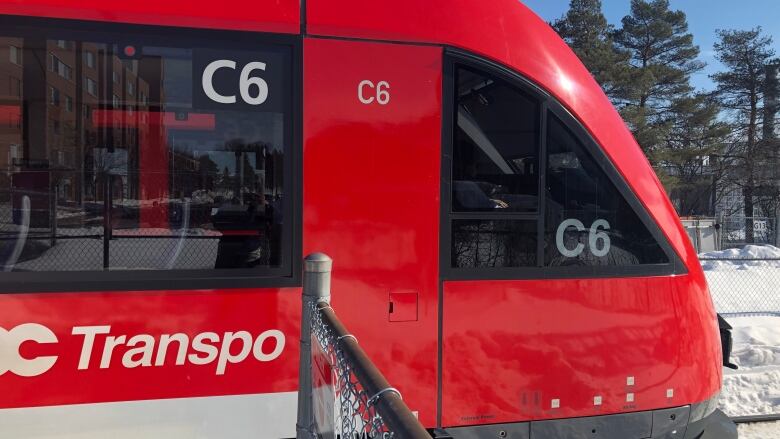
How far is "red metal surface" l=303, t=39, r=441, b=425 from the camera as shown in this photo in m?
2.66

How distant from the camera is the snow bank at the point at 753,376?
518 centimetres

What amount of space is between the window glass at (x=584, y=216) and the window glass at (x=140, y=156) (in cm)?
131

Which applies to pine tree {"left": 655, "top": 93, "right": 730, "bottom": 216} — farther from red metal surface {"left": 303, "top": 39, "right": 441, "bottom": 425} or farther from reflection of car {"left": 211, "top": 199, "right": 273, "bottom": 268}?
reflection of car {"left": 211, "top": 199, "right": 273, "bottom": 268}

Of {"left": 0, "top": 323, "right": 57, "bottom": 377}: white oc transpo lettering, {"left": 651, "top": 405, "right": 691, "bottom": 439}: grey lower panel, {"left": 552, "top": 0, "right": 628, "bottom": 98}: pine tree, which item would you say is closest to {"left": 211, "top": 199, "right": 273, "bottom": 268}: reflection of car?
{"left": 0, "top": 323, "right": 57, "bottom": 377}: white oc transpo lettering

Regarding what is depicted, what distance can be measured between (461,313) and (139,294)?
4.74 ft

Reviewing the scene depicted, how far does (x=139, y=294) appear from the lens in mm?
2469

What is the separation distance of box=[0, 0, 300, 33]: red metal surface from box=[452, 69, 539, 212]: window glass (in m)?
0.89

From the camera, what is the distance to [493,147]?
287cm

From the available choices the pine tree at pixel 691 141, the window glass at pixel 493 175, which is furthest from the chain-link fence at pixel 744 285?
the pine tree at pixel 691 141

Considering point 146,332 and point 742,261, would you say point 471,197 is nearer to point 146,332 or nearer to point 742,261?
point 146,332

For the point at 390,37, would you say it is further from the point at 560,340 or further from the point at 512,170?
the point at 560,340

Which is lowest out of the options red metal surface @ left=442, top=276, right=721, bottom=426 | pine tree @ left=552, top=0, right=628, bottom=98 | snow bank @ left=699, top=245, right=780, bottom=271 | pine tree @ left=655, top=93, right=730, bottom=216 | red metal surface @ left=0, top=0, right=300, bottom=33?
snow bank @ left=699, top=245, right=780, bottom=271

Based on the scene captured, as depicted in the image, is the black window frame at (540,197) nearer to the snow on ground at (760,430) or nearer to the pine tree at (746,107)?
the snow on ground at (760,430)

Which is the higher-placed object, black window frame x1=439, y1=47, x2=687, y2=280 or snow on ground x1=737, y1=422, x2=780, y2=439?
black window frame x1=439, y1=47, x2=687, y2=280
